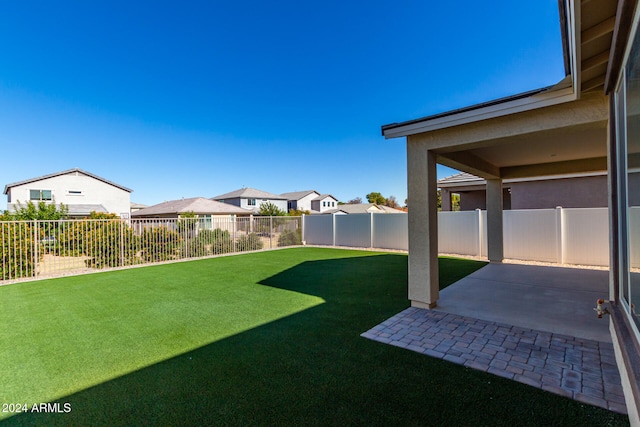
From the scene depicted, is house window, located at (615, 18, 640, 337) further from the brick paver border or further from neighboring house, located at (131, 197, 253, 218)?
neighboring house, located at (131, 197, 253, 218)

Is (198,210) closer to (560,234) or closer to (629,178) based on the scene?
(560,234)

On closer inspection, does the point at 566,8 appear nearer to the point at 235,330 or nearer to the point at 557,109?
the point at 557,109

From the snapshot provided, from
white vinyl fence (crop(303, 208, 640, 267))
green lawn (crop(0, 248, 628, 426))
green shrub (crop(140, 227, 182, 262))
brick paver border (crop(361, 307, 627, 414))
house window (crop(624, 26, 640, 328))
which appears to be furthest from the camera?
green shrub (crop(140, 227, 182, 262))

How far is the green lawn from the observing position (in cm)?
242

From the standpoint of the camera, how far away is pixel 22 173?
28.8 metres

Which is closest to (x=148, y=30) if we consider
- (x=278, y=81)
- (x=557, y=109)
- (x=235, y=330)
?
(x=278, y=81)

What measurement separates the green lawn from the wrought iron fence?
9.89ft

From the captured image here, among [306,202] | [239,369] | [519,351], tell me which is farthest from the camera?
[306,202]

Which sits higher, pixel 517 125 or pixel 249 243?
pixel 517 125

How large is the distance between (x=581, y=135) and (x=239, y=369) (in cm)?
682

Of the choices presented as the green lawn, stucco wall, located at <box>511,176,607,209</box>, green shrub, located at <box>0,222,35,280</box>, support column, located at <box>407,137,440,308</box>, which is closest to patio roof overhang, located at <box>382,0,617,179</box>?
support column, located at <box>407,137,440,308</box>

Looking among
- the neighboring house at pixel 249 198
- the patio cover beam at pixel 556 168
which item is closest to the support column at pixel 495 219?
the patio cover beam at pixel 556 168

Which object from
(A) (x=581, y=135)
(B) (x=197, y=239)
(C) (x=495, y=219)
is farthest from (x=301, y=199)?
(A) (x=581, y=135)

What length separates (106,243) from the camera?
10.2 m
